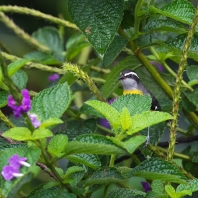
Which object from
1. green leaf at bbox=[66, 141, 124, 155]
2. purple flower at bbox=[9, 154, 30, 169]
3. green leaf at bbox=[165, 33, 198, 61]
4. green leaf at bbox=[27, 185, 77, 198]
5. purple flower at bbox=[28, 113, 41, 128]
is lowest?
green leaf at bbox=[27, 185, 77, 198]

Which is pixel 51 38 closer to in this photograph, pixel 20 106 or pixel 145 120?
pixel 145 120

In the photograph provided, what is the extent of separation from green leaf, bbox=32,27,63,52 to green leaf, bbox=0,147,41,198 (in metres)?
1.10

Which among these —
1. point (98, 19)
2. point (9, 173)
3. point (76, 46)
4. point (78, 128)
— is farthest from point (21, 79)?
point (9, 173)

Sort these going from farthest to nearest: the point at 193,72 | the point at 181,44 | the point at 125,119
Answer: the point at 193,72, the point at 181,44, the point at 125,119

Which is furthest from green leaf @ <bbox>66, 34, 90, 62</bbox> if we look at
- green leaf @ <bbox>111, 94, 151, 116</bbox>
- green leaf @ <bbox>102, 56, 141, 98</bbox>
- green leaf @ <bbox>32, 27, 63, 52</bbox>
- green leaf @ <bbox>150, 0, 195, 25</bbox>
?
green leaf @ <bbox>111, 94, 151, 116</bbox>

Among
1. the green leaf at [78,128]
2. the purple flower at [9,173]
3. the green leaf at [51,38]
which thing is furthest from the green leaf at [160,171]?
the green leaf at [51,38]

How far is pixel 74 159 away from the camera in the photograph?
0.93 metres

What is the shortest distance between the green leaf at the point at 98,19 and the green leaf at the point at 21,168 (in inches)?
14.3

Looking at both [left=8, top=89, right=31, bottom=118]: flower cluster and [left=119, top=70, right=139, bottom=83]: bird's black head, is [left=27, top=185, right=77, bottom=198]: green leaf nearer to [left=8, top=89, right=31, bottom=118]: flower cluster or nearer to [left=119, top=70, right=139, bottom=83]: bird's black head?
[left=8, top=89, right=31, bottom=118]: flower cluster

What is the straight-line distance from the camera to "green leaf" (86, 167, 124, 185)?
880 millimetres

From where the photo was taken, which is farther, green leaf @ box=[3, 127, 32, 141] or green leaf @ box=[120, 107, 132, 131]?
green leaf @ box=[120, 107, 132, 131]

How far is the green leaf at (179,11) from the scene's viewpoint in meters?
1.13

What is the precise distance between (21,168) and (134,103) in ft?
1.01

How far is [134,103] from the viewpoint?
3.34ft
